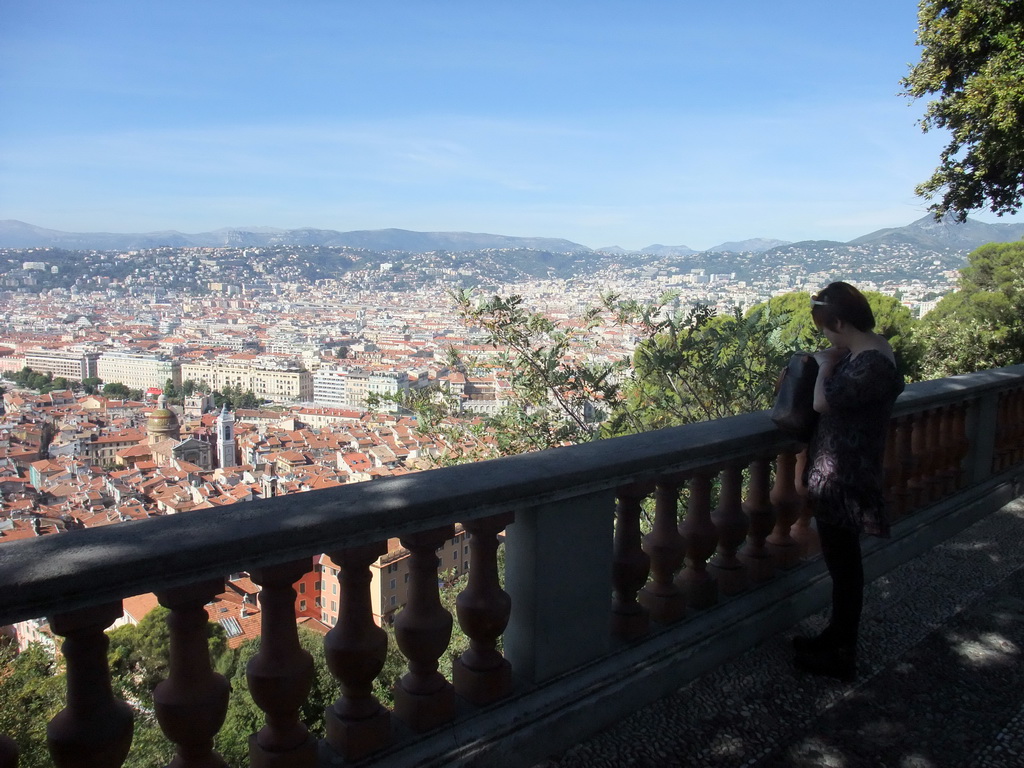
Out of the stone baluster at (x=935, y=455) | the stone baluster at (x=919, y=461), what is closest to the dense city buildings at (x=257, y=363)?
the stone baluster at (x=919, y=461)

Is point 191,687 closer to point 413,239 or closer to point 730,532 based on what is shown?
point 730,532

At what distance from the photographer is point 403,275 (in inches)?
2640

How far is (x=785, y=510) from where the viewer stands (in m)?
3.08

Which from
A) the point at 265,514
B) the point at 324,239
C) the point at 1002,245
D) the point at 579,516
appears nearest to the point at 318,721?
the point at 579,516

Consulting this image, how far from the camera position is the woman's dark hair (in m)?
2.38

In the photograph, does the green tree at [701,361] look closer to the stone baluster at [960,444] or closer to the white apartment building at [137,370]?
the stone baluster at [960,444]

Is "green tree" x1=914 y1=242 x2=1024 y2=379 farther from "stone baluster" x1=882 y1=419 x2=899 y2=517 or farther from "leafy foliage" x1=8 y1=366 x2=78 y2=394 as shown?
"leafy foliage" x1=8 y1=366 x2=78 y2=394

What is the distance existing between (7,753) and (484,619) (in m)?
1.08

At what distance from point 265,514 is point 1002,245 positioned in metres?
23.4

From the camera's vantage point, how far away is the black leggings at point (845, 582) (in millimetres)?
2580

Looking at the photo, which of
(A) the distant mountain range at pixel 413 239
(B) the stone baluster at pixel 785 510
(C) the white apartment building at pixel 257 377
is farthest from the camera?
A: (C) the white apartment building at pixel 257 377

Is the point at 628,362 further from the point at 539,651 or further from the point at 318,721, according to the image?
the point at 539,651

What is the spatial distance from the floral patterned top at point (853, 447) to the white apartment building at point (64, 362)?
55803 millimetres

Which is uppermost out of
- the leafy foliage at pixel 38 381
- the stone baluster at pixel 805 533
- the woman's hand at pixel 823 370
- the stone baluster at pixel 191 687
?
the woman's hand at pixel 823 370
